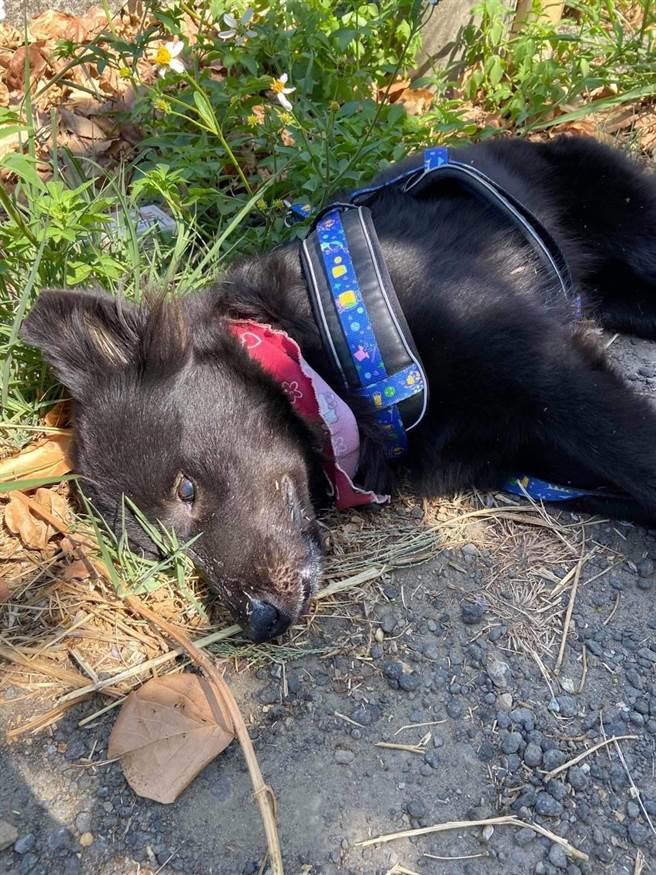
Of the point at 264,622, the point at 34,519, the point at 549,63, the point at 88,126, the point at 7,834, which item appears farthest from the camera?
the point at 88,126

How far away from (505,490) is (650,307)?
1.18 m

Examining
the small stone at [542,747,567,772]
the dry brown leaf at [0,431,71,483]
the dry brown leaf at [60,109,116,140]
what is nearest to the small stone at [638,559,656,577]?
the small stone at [542,747,567,772]

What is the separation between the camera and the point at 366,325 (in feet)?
7.59

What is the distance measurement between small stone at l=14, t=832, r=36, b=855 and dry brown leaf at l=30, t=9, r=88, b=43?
438 cm

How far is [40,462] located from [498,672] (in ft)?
5.54

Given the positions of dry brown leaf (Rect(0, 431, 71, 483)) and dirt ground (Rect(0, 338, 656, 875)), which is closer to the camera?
dirt ground (Rect(0, 338, 656, 875))

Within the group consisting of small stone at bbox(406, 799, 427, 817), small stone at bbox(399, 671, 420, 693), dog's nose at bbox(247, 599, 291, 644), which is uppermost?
dog's nose at bbox(247, 599, 291, 644)

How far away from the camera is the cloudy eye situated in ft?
7.65

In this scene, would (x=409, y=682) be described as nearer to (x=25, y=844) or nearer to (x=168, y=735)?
(x=168, y=735)

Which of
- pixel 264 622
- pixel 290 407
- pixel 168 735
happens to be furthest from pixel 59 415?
pixel 168 735

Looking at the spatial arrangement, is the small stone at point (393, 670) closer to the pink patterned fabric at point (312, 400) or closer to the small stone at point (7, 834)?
the pink patterned fabric at point (312, 400)

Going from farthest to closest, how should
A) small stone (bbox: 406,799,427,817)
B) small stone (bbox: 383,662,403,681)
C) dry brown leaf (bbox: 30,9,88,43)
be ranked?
dry brown leaf (bbox: 30,9,88,43), small stone (bbox: 383,662,403,681), small stone (bbox: 406,799,427,817)

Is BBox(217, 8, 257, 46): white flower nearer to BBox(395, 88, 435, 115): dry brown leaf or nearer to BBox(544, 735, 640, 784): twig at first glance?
BBox(395, 88, 435, 115): dry brown leaf

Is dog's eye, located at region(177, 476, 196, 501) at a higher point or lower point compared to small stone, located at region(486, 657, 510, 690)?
higher
